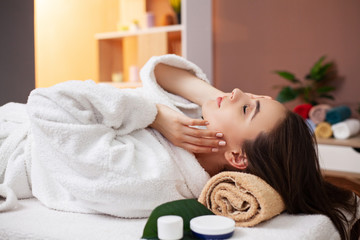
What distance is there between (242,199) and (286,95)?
1777mm

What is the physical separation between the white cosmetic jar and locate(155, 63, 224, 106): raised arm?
57cm

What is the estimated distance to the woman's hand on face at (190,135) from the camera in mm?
1004

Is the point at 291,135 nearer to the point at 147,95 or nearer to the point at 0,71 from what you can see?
the point at 147,95

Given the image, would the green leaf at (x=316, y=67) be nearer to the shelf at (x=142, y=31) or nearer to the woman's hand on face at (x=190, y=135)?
the shelf at (x=142, y=31)

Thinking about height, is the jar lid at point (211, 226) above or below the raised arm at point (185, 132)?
below

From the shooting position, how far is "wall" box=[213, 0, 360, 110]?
243 centimetres

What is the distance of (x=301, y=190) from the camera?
959mm

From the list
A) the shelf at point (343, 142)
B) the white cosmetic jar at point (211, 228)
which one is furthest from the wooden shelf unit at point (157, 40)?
the white cosmetic jar at point (211, 228)

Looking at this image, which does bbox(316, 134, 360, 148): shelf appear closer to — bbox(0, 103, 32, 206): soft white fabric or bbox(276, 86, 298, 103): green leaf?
bbox(276, 86, 298, 103): green leaf

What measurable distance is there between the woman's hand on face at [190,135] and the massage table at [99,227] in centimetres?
24

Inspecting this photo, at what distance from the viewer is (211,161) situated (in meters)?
1.08

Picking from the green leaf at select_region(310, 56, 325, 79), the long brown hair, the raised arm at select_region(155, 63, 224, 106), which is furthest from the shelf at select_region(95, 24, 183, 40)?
the long brown hair

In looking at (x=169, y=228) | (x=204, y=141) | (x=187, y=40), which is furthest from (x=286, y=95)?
(x=169, y=228)

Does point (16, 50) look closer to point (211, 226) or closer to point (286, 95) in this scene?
point (211, 226)
